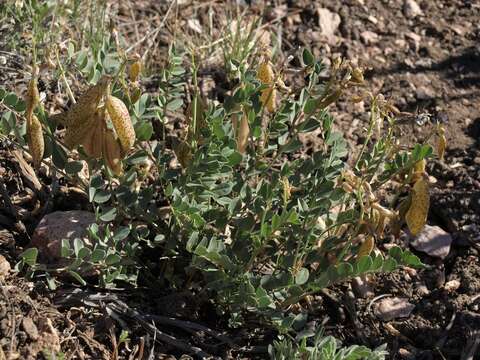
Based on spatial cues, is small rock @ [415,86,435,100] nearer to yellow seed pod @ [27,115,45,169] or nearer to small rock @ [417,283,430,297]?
small rock @ [417,283,430,297]

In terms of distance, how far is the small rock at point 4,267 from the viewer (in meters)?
2.59

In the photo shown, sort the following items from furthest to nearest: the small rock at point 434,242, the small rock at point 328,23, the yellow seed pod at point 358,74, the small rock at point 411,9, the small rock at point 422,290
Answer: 1. the small rock at point 411,9
2. the small rock at point 328,23
3. the small rock at point 434,242
4. the small rock at point 422,290
5. the yellow seed pod at point 358,74

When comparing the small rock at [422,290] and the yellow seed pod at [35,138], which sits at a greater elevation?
the yellow seed pod at [35,138]

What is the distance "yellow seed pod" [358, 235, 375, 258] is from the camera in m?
2.44

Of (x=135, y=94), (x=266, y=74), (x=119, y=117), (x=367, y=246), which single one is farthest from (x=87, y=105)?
(x=367, y=246)

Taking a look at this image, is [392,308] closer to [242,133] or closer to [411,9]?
[242,133]

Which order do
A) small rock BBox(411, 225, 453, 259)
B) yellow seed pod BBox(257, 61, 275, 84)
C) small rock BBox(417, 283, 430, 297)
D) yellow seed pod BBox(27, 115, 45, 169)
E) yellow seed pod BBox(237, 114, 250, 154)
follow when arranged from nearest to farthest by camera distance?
yellow seed pod BBox(27, 115, 45, 169) → yellow seed pod BBox(257, 61, 275, 84) → yellow seed pod BBox(237, 114, 250, 154) → small rock BBox(417, 283, 430, 297) → small rock BBox(411, 225, 453, 259)

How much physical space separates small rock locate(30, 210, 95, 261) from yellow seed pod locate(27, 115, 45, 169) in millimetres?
488

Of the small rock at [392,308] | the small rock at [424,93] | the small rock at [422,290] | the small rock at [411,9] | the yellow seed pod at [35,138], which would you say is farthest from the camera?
the small rock at [411,9]

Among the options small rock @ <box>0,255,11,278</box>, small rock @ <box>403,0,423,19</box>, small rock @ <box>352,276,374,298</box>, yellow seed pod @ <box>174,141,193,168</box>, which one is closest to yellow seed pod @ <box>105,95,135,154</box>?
yellow seed pod @ <box>174,141,193,168</box>

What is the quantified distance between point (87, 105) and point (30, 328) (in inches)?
29.4

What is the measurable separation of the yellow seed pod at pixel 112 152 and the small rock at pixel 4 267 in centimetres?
57

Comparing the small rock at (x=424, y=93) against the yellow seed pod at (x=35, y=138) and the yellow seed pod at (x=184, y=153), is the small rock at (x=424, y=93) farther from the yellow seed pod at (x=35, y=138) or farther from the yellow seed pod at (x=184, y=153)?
the yellow seed pod at (x=35, y=138)

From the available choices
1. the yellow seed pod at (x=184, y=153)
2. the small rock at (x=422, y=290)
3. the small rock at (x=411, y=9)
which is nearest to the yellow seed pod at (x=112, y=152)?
the yellow seed pod at (x=184, y=153)
